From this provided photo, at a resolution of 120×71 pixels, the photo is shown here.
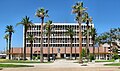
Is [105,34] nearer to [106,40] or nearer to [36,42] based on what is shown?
[106,40]

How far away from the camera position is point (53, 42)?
629 feet

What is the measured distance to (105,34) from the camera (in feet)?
361

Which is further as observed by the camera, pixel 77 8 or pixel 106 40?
pixel 106 40

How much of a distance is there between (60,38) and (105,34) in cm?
8356

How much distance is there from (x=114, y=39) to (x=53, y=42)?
86.3m

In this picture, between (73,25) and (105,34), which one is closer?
(105,34)

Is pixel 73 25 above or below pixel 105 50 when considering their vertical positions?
above

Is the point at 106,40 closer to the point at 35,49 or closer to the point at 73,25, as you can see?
the point at 35,49

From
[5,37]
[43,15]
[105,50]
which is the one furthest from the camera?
[105,50]

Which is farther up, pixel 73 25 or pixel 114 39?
pixel 73 25

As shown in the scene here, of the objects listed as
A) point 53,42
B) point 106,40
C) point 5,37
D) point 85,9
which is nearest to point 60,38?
point 53,42

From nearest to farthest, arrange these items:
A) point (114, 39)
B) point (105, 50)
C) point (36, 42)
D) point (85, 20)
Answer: point (85, 20) → point (114, 39) → point (105, 50) → point (36, 42)

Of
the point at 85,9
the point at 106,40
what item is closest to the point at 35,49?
the point at 106,40

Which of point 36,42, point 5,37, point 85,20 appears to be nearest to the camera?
point 85,20
